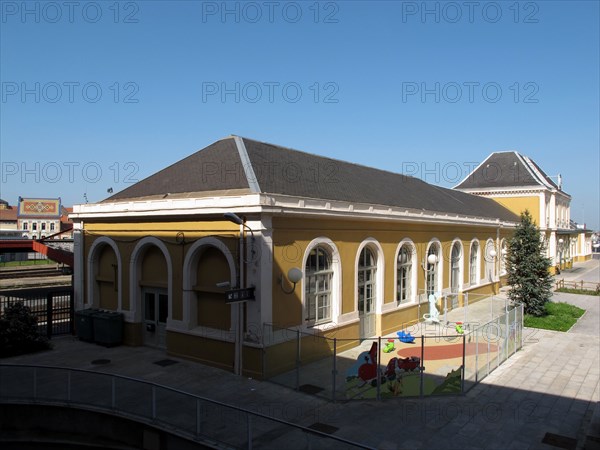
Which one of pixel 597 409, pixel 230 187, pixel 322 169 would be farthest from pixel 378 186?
pixel 597 409

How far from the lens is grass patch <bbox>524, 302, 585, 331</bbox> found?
1873 cm

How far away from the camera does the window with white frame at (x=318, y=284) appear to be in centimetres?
1342

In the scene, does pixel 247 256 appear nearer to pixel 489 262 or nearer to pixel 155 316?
pixel 155 316

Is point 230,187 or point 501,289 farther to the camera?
point 501,289

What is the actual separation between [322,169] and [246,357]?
954cm

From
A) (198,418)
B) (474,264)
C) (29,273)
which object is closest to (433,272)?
(474,264)

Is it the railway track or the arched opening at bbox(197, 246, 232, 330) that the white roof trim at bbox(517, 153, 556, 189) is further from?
the railway track

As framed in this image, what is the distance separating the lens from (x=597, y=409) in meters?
9.55

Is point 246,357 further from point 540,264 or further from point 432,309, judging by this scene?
point 540,264

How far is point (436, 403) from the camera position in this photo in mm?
10367

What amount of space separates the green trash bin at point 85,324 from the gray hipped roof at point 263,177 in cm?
415

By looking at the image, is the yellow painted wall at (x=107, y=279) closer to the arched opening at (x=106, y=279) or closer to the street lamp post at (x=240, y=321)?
the arched opening at (x=106, y=279)

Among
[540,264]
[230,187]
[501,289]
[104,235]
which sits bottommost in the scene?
[501,289]

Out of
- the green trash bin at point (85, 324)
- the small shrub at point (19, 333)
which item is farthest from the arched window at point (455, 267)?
the small shrub at point (19, 333)
